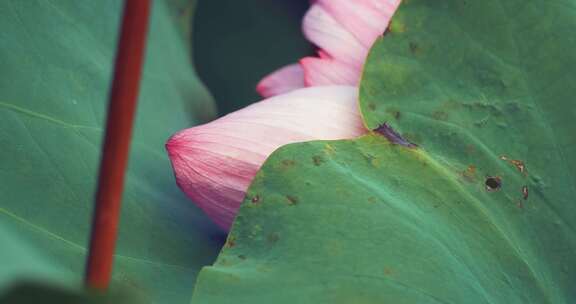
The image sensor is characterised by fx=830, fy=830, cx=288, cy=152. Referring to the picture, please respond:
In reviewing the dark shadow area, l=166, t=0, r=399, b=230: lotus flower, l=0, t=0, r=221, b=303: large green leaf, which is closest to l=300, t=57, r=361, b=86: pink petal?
l=166, t=0, r=399, b=230: lotus flower

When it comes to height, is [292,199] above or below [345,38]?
below

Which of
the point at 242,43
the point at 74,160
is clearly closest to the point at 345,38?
the point at 74,160

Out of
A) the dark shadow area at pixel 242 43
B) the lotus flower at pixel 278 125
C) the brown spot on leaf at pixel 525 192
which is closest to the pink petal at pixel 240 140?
the lotus flower at pixel 278 125

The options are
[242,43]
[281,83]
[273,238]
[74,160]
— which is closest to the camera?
[273,238]

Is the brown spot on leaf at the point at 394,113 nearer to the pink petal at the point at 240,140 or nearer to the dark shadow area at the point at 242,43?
the pink petal at the point at 240,140

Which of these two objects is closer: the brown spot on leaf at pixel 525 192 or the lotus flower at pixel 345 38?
the brown spot on leaf at pixel 525 192

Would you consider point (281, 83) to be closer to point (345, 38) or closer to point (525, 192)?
point (345, 38)
